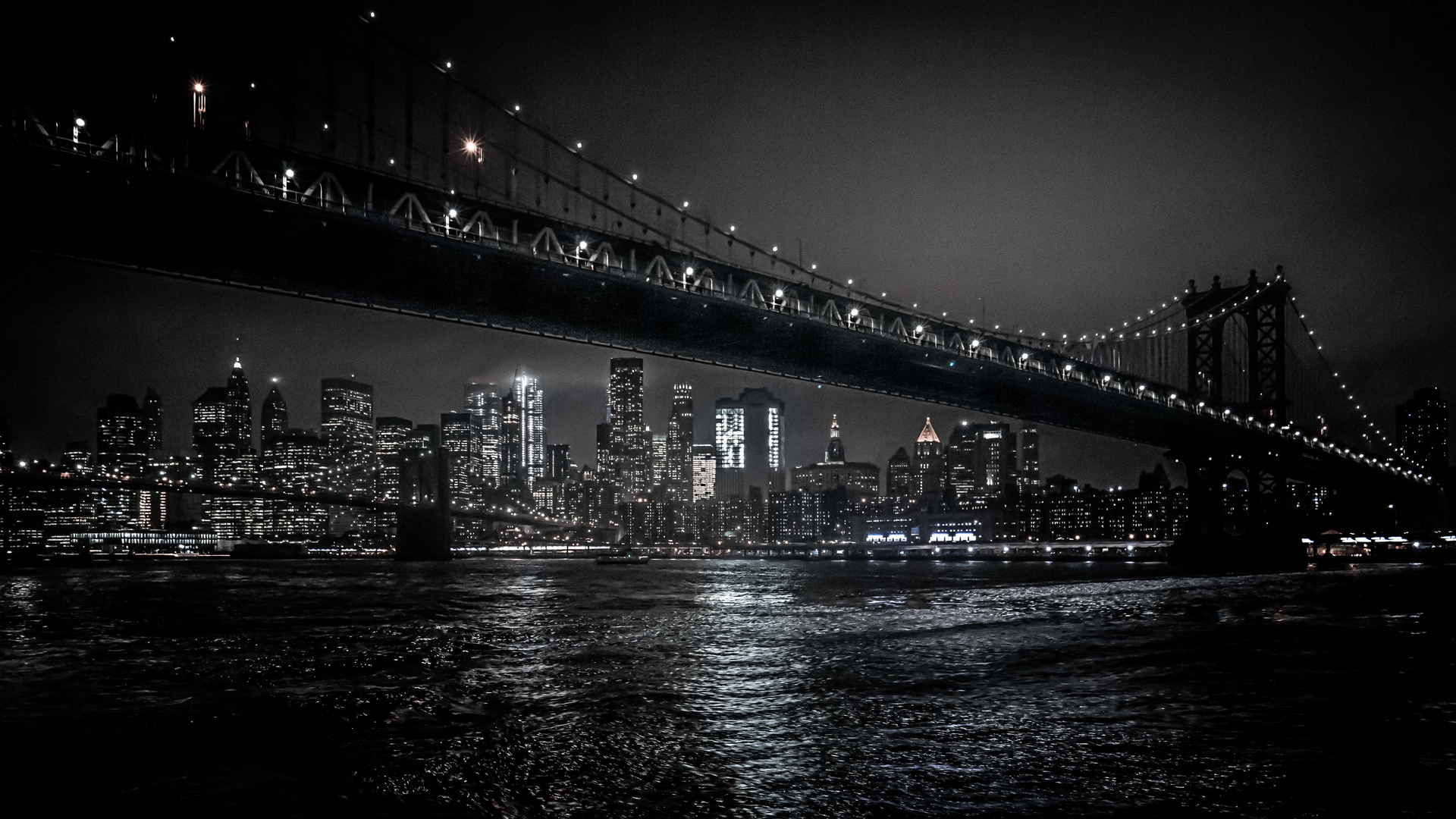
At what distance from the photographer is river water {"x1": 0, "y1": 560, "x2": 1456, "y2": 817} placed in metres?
7.73

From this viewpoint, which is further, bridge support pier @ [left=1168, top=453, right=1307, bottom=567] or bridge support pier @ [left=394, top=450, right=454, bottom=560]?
bridge support pier @ [left=394, top=450, right=454, bottom=560]

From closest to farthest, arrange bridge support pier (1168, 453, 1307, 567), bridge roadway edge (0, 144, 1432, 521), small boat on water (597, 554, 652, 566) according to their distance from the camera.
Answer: bridge roadway edge (0, 144, 1432, 521) → bridge support pier (1168, 453, 1307, 567) → small boat on water (597, 554, 652, 566)

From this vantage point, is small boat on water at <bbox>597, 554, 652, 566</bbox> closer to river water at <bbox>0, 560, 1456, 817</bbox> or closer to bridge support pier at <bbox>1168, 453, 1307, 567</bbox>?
bridge support pier at <bbox>1168, 453, 1307, 567</bbox>

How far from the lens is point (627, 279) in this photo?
134ft

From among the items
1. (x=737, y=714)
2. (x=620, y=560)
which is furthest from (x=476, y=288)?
(x=620, y=560)

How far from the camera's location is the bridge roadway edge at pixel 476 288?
30.5m

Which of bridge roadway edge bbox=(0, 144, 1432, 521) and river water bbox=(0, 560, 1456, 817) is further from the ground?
bridge roadway edge bbox=(0, 144, 1432, 521)

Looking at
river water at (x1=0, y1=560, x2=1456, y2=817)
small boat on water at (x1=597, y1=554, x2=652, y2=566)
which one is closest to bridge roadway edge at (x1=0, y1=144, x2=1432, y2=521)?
river water at (x1=0, y1=560, x2=1456, y2=817)

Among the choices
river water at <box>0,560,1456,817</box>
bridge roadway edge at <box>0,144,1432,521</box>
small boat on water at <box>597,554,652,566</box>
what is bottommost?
small boat on water at <box>597,554,652,566</box>

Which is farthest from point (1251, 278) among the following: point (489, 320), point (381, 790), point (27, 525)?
point (27, 525)

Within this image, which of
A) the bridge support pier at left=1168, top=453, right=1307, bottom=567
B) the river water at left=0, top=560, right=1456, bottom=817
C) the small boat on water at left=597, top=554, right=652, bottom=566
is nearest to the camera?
the river water at left=0, top=560, right=1456, bottom=817

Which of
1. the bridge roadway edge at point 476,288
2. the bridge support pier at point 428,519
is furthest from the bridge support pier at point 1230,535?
the bridge support pier at point 428,519

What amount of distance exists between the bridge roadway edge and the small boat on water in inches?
1288

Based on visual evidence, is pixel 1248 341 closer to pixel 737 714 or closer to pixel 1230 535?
pixel 1230 535
